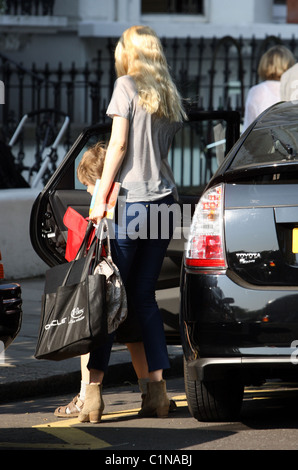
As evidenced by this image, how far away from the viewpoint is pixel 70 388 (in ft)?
21.9

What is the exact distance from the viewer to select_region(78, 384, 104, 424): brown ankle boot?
5.60 meters

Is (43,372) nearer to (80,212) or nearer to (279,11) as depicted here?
(80,212)

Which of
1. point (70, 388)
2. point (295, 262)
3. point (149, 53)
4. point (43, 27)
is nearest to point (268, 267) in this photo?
point (295, 262)

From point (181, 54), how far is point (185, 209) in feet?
41.4

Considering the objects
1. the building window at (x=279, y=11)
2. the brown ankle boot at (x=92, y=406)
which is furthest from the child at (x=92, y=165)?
the building window at (x=279, y=11)

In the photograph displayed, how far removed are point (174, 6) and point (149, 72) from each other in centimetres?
1387

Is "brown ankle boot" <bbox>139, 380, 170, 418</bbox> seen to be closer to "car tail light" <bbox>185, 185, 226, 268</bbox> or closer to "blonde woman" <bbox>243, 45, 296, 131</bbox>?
"car tail light" <bbox>185, 185, 226, 268</bbox>

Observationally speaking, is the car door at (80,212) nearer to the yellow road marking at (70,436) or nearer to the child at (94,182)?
the child at (94,182)

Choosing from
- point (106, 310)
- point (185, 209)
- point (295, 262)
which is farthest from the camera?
point (185, 209)

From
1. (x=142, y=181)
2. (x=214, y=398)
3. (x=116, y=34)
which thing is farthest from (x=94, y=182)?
(x=116, y=34)

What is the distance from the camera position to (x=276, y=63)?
881 cm

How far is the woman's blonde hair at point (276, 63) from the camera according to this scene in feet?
28.8
